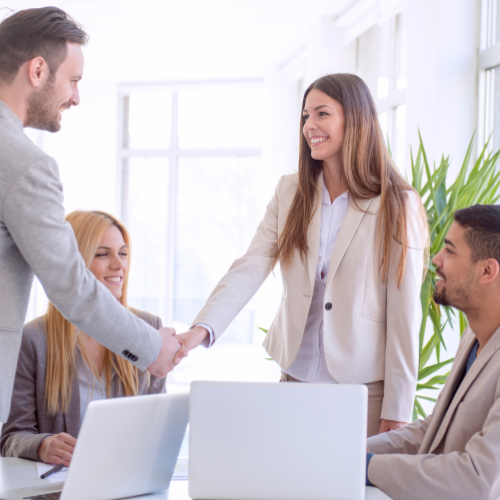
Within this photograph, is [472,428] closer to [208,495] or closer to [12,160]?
[208,495]

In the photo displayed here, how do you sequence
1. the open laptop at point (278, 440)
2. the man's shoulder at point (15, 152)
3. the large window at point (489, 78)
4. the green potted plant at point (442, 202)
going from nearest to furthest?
the open laptop at point (278, 440), the man's shoulder at point (15, 152), the green potted plant at point (442, 202), the large window at point (489, 78)

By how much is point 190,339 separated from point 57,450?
23.4 inches


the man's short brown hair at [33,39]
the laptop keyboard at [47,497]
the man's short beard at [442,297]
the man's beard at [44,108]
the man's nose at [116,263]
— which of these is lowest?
the laptop keyboard at [47,497]

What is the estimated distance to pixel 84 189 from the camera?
7.72 meters

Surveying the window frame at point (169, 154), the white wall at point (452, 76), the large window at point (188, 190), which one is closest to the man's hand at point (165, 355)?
the white wall at point (452, 76)

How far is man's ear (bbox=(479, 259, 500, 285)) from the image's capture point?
1.62 metres

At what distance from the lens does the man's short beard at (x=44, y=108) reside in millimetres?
1621

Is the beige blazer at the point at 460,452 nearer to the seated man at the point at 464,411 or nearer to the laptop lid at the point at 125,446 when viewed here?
the seated man at the point at 464,411

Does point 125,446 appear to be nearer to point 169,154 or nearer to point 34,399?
point 34,399

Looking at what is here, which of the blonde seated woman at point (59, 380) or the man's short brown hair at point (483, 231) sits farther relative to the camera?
the blonde seated woman at point (59, 380)

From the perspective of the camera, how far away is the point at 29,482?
1.44 metres

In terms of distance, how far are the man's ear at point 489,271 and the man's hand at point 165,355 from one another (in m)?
0.94

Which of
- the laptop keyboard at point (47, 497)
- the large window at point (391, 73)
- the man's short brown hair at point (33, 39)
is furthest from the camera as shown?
the large window at point (391, 73)

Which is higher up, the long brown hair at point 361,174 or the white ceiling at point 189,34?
the white ceiling at point 189,34
